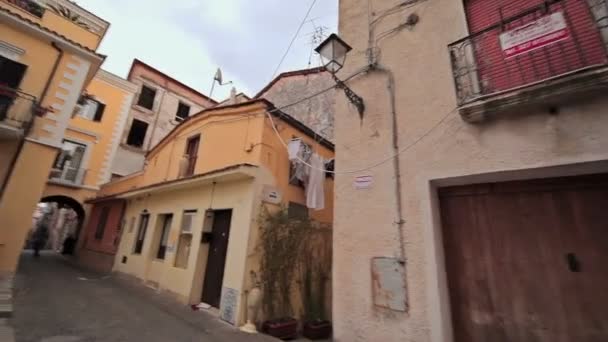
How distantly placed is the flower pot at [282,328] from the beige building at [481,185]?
7.08 ft

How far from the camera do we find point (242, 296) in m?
5.64

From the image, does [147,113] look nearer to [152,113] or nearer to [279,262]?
[152,113]

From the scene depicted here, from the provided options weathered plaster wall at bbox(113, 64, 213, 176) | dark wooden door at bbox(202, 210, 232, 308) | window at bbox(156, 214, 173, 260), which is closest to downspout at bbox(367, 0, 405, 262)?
dark wooden door at bbox(202, 210, 232, 308)

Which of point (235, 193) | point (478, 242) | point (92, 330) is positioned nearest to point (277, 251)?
point (235, 193)

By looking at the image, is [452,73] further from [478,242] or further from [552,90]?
[478,242]

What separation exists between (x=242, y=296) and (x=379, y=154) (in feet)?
13.8

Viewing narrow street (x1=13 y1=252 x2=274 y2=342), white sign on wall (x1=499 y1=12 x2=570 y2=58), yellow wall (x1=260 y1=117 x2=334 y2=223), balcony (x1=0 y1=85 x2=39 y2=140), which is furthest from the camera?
yellow wall (x1=260 y1=117 x2=334 y2=223)

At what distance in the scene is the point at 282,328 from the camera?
532 centimetres

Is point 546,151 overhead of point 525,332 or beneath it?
overhead

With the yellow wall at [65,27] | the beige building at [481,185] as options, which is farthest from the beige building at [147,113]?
the beige building at [481,185]

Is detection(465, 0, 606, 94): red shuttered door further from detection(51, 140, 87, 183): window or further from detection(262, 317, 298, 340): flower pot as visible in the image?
detection(51, 140, 87, 183): window

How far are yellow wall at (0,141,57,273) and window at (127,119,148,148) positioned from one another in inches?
474

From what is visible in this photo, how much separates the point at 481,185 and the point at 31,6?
1337cm

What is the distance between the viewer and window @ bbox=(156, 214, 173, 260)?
29.4 ft
